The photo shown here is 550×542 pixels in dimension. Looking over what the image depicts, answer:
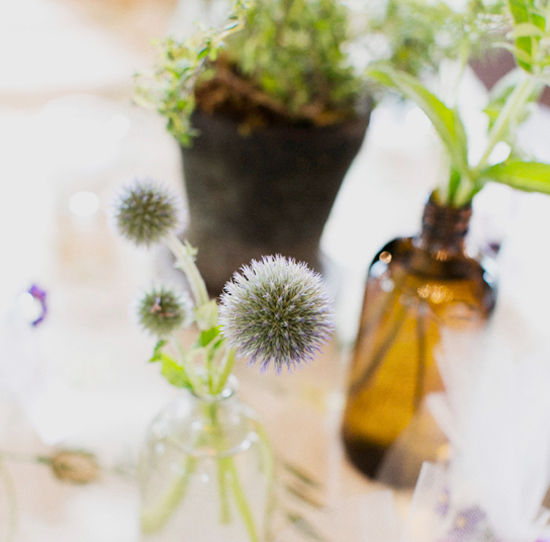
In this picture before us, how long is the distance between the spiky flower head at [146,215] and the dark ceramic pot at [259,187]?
0.63 ft

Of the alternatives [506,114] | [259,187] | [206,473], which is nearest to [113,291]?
Result: [259,187]

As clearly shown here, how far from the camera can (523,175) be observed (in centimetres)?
28

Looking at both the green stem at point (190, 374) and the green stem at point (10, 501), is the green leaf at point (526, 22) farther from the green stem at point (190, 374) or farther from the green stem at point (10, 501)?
the green stem at point (10, 501)

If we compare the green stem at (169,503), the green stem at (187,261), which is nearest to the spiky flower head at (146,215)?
the green stem at (187,261)

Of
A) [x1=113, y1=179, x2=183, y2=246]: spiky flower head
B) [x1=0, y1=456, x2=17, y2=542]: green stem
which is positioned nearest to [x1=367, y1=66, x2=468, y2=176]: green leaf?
[x1=113, y1=179, x2=183, y2=246]: spiky flower head

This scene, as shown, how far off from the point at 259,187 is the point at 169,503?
26cm

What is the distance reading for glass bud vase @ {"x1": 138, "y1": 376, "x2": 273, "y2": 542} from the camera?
0.31m

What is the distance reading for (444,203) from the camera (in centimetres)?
36

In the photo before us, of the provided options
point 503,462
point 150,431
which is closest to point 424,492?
point 503,462

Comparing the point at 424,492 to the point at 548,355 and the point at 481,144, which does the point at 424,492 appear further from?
the point at 481,144

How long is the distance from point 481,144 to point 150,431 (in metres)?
0.45

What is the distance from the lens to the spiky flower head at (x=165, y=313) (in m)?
0.27

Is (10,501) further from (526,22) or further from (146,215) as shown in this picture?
(526,22)

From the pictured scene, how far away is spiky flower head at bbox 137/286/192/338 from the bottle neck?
0.57 feet
